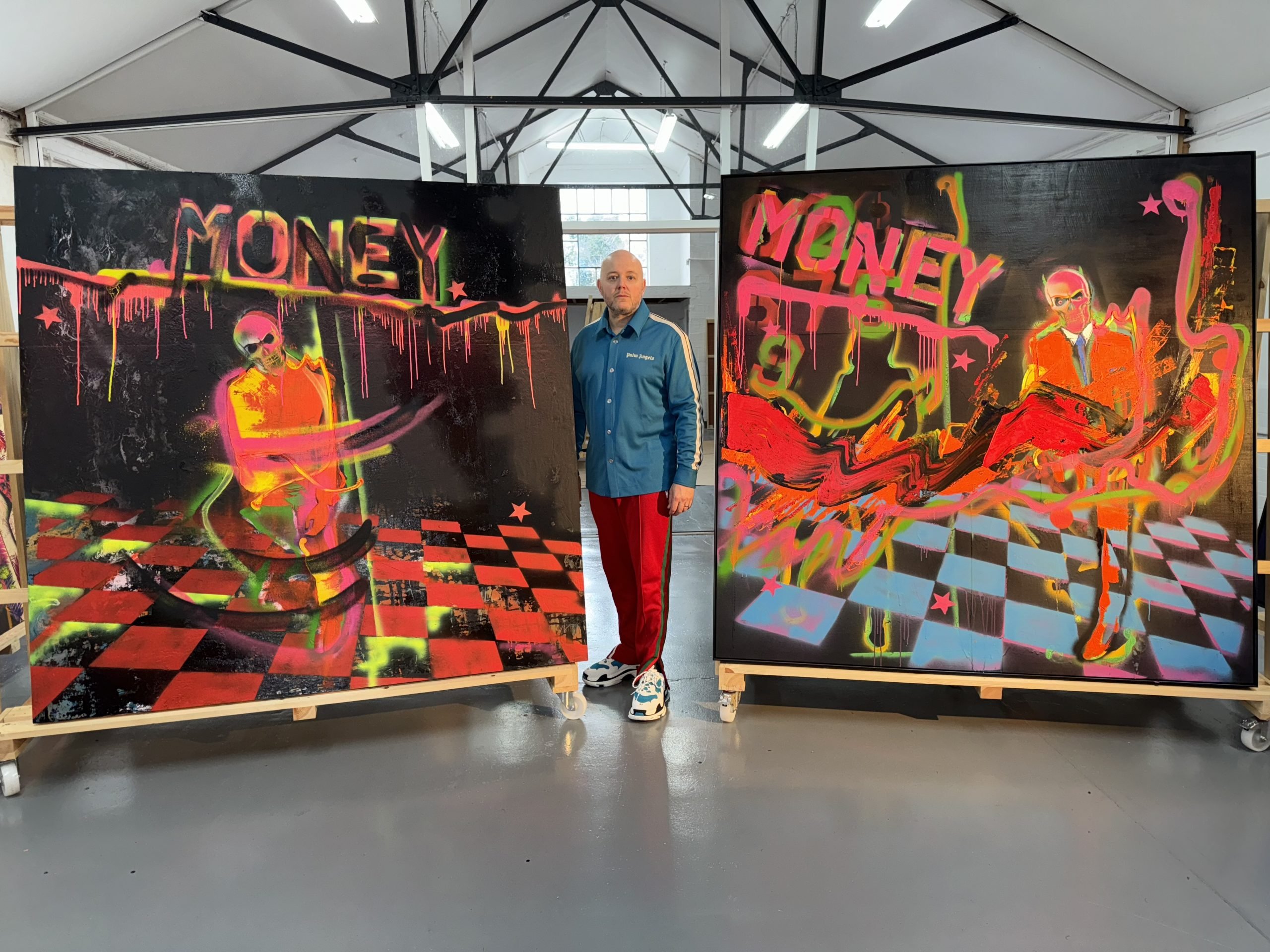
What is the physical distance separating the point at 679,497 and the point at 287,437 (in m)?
1.37

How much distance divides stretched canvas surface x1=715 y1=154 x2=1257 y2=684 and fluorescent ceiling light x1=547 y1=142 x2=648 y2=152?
534 inches

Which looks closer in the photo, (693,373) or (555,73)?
(693,373)

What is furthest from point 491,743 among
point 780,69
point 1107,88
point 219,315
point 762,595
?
point 780,69

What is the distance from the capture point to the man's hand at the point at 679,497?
272cm

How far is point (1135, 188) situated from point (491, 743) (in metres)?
2.89

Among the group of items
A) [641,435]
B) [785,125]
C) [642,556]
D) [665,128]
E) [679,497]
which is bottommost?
[642,556]

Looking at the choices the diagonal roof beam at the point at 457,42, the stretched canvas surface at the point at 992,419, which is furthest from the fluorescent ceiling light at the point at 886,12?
the stretched canvas surface at the point at 992,419

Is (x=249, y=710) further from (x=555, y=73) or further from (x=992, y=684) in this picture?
(x=555, y=73)

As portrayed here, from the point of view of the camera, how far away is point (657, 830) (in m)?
2.09

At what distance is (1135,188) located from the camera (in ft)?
8.10

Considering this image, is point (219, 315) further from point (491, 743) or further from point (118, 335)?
point (491, 743)

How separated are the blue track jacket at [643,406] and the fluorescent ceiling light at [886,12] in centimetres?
454

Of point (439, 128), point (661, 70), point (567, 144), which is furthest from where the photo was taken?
point (567, 144)

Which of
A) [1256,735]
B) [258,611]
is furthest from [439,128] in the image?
[1256,735]
